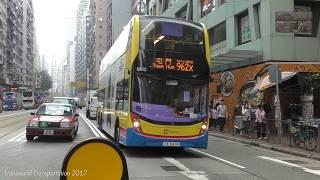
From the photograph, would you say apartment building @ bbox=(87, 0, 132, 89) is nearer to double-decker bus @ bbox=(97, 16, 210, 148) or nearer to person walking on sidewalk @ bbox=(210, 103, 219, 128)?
person walking on sidewalk @ bbox=(210, 103, 219, 128)

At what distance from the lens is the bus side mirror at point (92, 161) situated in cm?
625

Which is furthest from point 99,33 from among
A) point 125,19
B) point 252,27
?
point 252,27

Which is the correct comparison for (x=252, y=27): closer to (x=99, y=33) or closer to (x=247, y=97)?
(x=247, y=97)

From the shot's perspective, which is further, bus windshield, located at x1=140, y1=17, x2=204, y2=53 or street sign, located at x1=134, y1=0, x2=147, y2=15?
street sign, located at x1=134, y1=0, x2=147, y2=15

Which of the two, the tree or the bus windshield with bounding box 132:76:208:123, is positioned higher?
the tree

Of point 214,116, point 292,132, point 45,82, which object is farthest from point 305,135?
point 45,82

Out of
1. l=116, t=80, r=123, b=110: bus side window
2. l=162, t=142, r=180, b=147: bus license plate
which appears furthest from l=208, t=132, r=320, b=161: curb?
l=116, t=80, r=123, b=110: bus side window

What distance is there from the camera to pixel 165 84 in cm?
1596

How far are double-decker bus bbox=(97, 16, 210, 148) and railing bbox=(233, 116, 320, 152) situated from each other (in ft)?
15.0

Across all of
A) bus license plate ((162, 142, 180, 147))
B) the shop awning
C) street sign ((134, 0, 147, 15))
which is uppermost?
street sign ((134, 0, 147, 15))

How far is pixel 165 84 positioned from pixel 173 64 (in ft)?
2.11

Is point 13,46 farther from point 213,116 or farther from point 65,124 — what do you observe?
point 65,124

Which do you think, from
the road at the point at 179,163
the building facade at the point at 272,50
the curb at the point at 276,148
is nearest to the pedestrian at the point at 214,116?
the building facade at the point at 272,50

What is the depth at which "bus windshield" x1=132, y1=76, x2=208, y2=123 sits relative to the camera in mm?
15711
